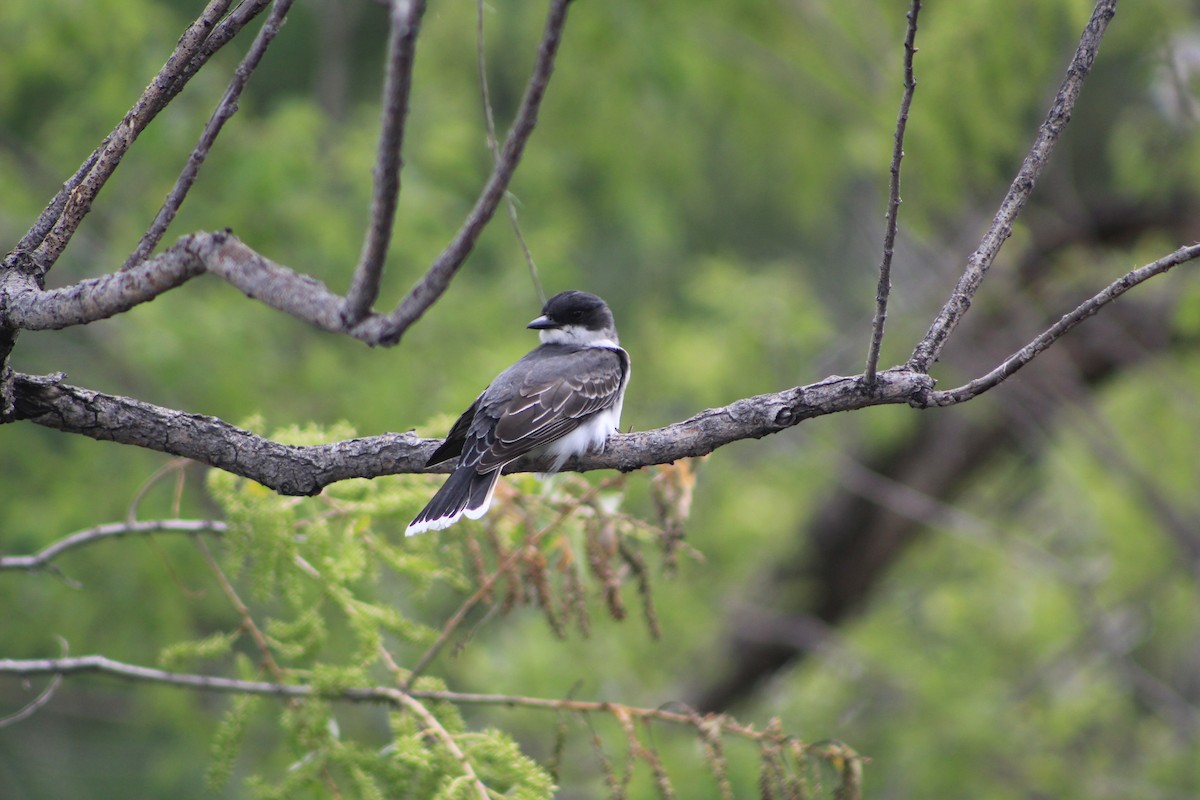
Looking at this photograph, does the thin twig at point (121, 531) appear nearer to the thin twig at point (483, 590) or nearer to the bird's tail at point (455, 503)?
the bird's tail at point (455, 503)

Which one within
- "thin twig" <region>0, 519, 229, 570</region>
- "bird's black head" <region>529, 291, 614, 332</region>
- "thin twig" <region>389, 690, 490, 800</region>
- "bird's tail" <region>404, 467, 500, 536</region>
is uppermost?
"bird's black head" <region>529, 291, 614, 332</region>

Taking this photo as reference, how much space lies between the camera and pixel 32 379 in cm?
277

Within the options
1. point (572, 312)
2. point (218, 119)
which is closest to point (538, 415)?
point (572, 312)

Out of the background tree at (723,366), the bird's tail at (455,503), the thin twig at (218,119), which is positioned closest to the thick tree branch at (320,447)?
the thin twig at (218,119)

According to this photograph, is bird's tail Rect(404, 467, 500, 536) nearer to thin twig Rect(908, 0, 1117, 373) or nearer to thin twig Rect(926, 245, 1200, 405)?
thin twig Rect(908, 0, 1117, 373)

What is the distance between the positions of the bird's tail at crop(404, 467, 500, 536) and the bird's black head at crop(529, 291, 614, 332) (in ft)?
5.55

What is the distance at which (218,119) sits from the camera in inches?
111

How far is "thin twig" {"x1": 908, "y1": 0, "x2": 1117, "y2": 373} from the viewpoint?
110 inches

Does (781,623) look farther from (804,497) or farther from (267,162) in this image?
(267,162)

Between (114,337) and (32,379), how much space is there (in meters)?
6.62

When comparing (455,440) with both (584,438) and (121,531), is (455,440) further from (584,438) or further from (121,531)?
(121,531)

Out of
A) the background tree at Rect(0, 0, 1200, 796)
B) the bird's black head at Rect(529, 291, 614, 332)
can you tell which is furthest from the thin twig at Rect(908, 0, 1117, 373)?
the background tree at Rect(0, 0, 1200, 796)

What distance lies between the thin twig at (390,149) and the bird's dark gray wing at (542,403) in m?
1.95

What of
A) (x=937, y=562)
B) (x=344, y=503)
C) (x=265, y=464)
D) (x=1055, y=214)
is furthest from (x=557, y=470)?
(x=937, y=562)
